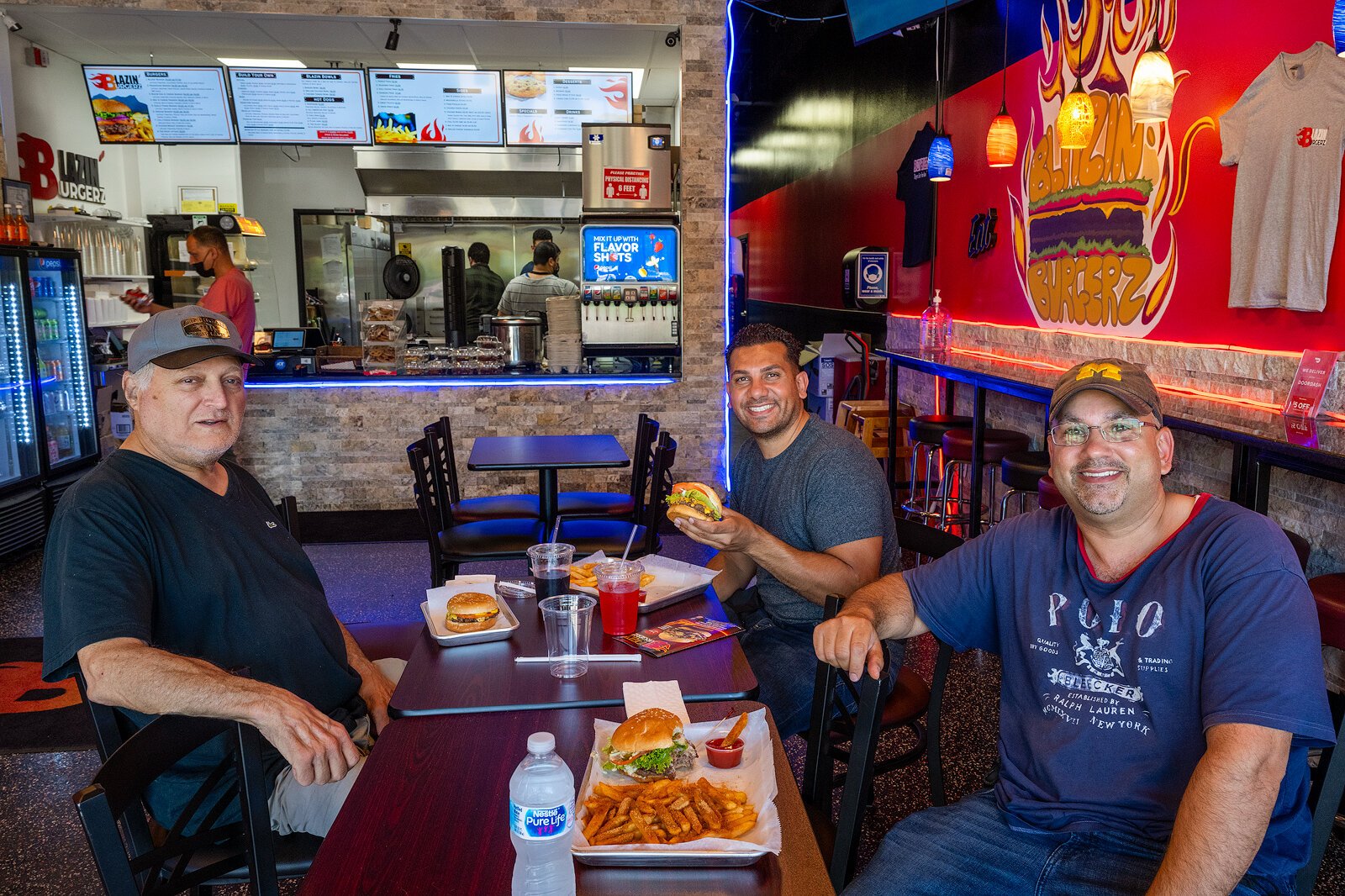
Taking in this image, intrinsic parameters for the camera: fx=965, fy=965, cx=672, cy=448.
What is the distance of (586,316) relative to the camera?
668 centimetres

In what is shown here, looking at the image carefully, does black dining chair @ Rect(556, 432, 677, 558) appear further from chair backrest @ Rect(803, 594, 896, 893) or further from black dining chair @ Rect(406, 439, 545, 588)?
chair backrest @ Rect(803, 594, 896, 893)

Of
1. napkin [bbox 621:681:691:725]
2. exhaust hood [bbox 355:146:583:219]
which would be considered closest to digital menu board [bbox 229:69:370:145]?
exhaust hood [bbox 355:146:583:219]

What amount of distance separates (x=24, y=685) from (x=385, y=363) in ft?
10.4

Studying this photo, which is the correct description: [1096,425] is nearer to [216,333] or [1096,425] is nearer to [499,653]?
[499,653]

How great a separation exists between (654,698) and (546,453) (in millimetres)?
3008

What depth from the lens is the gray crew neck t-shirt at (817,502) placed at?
2.54m

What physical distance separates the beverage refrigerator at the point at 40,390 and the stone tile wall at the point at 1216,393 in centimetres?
635

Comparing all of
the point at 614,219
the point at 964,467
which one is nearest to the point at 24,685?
the point at 614,219

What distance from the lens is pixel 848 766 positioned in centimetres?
179

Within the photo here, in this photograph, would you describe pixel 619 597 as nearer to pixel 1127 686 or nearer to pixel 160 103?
pixel 1127 686

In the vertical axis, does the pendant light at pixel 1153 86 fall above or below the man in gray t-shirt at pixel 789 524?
above

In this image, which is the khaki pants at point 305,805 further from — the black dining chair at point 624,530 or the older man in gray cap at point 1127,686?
the black dining chair at point 624,530

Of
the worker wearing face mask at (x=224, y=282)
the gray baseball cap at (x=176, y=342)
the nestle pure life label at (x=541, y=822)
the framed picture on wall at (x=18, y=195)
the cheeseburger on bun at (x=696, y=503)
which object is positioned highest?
the framed picture on wall at (x=18, y=195)

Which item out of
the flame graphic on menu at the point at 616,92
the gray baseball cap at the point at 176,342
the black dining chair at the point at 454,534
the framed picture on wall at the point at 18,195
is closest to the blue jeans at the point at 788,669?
the gray baseball cap at the point at 176,342
